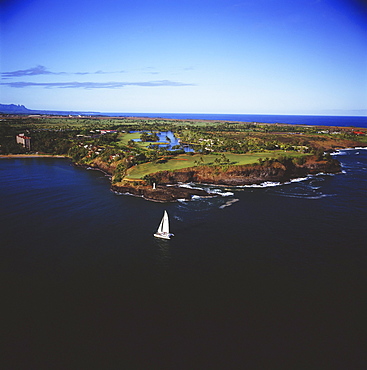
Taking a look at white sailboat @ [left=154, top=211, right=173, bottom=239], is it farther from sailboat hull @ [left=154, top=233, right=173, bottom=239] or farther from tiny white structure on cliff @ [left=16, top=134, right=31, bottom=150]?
tiny white structure on cliff @ [left=16, top=134, right=31, bottom=150]

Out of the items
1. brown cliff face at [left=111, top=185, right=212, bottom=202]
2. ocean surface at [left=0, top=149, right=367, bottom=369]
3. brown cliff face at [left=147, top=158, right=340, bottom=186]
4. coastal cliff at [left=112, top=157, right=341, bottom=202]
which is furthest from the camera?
brown cliff face at [left=147, top=158, right=340, bottom=186]

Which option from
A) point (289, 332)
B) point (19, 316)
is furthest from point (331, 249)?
point (19, 316)

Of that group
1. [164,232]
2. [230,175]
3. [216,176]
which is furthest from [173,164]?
[164,232]

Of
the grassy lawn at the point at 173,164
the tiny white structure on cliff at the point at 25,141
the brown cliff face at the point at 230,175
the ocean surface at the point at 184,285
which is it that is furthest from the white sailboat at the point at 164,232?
the tiny white structure on cliff at the point at 25,141

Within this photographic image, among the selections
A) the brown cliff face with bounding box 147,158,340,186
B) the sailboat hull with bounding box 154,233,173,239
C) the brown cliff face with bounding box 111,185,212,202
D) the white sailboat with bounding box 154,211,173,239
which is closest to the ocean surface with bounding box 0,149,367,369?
the sailboat hull with bounding box 154,233,173,239

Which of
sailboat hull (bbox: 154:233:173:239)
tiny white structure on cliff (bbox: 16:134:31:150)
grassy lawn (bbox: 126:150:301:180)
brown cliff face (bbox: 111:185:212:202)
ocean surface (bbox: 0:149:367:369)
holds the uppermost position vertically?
tiny white structure on cliff (bbox: 16:134:31:150)

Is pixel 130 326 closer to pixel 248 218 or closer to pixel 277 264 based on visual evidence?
pixel 277 264

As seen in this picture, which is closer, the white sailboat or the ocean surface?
the ocean surface

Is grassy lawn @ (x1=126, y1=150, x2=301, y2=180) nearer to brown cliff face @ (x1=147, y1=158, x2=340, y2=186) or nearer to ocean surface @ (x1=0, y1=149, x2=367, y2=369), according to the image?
brown cliff face @ (x1=147, y1=158, x2=340, y2=186)

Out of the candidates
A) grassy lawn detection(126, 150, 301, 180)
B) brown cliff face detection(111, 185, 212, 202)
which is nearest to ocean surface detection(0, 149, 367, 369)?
brown cliff face detection(111, 185, 212, 202)

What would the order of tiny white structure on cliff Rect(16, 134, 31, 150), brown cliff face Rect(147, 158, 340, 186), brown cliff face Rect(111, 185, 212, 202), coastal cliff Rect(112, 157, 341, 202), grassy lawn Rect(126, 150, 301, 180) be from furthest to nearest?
tiny white structure on cliff Rect(16, 134, 31, 150) < grassy lawn Rect(126, 150, 301, 180) < brown cliff face Rect(147, 158, 340, 186) < coastal cliff Rect(112, 157, 341, 202) < brown cliff face Rect(111, 185, 212, 202)

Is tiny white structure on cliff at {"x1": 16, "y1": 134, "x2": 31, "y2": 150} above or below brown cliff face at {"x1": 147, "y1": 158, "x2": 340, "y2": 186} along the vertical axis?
above
